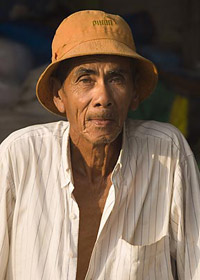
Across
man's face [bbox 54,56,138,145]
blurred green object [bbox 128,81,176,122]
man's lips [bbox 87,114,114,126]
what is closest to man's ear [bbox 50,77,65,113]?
man's face [bbox 54,56,138,145]

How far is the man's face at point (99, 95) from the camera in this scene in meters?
3.10

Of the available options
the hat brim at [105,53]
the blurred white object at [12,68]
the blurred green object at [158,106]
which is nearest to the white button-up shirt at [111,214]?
the hat brim at [105,53]

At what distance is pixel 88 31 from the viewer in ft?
10.3

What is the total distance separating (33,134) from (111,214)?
572 mm

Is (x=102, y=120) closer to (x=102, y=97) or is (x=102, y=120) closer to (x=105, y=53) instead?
(x=102, y=97)

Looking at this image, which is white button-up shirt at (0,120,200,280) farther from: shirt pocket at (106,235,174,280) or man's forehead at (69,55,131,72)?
man's forehead at (69,55,131,72)

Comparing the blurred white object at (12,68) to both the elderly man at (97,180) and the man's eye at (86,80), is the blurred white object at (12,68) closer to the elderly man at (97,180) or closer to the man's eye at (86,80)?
the elderly man at (97,180)

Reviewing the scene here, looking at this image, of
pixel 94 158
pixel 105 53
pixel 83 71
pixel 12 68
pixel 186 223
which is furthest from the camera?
pixel 12 68

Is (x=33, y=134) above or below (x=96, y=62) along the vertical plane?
below

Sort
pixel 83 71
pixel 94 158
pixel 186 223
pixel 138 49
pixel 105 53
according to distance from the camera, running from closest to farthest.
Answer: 1. pixel 105 53
2. pixel 83 71
3. pixel 186 223
4. pixel 94 158
5. pixel 138 49

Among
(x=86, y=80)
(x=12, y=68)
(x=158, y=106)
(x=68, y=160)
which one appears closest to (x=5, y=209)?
(x=68, y=160)

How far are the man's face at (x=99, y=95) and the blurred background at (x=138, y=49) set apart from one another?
6.32 feet

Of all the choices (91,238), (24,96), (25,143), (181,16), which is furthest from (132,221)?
(181,16)

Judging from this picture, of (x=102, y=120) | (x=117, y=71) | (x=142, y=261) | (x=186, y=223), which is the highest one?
(x=117, y=71)
